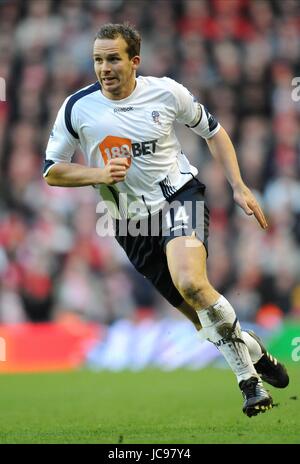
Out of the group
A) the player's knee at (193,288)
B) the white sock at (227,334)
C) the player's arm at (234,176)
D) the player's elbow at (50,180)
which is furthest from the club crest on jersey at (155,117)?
the white sock at (227,334)

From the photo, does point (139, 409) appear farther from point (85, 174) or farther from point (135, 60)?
point (135, 60)

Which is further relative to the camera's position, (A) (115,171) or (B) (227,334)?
(B) (227,334)

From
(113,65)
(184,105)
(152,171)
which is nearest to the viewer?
(113,65)

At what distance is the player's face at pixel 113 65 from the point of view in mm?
6695

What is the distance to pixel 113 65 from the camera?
22.1 feet

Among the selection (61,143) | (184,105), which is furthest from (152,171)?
(61,143)

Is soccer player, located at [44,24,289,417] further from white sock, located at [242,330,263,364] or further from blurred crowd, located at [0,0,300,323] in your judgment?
blurred crowd, located at [0,0,300,323]

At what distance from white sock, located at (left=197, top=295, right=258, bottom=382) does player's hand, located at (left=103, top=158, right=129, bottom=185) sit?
3.25 feet

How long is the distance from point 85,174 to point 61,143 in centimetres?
40

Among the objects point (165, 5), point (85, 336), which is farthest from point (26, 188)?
point (165, 5)

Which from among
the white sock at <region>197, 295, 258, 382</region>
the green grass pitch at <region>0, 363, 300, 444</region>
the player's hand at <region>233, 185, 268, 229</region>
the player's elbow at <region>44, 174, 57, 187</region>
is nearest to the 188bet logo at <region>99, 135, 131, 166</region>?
the player's elbow at <region>44, 174, 57, 187</region>

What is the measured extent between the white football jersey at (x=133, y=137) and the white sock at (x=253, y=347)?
1.07 meters

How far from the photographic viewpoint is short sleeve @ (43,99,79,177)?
22.3 feet

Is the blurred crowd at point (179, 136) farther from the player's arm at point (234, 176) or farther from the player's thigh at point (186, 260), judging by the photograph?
the player's thigh at point (186, 260)
